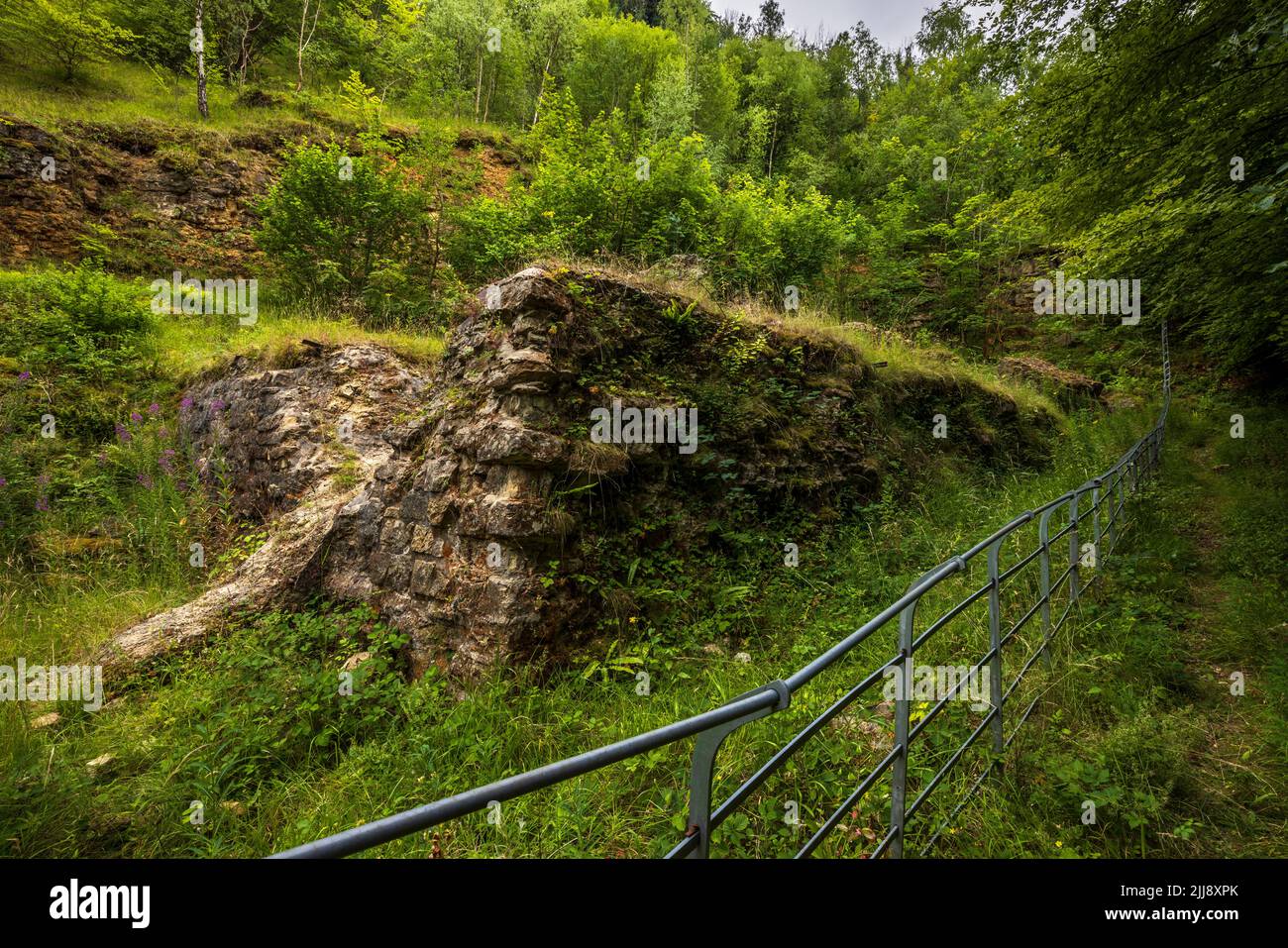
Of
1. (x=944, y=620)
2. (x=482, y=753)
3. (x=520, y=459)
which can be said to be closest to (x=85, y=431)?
(x=520, y=459)

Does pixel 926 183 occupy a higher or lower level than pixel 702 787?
higher

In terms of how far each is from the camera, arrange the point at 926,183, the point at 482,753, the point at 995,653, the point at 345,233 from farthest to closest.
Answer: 1. the point at 926,183
2. the point at 345,233
3. the point at 482,753
4. the point at 995,653

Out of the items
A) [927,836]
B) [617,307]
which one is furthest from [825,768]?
[617,307]

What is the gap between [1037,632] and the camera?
4.03m

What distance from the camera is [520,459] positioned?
447 centimetres

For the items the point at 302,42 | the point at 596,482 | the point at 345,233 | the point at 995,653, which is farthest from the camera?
the point at 302,42

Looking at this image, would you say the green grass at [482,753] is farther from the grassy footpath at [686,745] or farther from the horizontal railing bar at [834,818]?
the horizontal railing bar at [834,818]

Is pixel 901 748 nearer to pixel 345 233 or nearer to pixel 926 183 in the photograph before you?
pixel 345 233

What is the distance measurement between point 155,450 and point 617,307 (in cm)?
723

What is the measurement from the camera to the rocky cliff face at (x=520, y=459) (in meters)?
4.41

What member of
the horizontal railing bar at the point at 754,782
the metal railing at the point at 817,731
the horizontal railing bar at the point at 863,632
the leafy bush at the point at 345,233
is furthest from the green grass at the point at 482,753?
the leafy bush at the point at 345,233

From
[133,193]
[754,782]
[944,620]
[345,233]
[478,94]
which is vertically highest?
[478,94]

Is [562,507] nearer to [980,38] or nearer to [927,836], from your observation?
[927,836]
